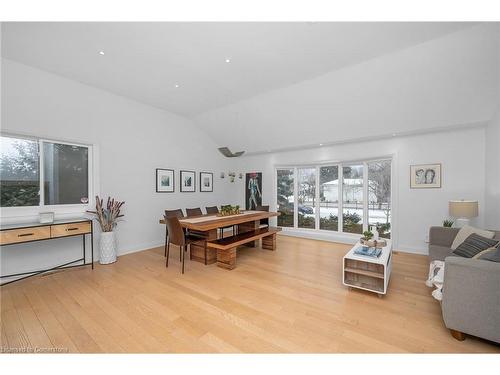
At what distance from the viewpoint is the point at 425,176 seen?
4.16 metres

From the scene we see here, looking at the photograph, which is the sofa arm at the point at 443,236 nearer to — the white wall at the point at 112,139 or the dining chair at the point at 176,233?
the dining chair at the point at 176,233

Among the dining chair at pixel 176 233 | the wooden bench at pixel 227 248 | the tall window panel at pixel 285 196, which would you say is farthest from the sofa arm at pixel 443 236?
the dining chair at pixel 176 233

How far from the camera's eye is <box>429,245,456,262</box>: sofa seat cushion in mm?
2887

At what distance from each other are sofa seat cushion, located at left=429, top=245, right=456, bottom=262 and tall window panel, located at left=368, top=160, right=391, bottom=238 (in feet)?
5.34

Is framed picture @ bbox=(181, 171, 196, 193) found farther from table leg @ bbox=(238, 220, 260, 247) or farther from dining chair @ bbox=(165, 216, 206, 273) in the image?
dining chair @ bbox=(165, 216, 206, 273)

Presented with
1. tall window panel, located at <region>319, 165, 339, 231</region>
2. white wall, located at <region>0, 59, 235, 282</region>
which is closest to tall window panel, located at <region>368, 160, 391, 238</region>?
tall window panel, located at <region>319, 165, 339, 231</region>

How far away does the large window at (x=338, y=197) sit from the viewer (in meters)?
4.81

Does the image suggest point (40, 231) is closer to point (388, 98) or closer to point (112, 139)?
point (112, 139)

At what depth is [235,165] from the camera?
705cm

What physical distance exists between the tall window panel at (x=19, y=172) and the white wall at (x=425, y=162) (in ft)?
19.7

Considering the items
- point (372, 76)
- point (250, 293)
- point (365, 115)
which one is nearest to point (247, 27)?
point (372, 76)

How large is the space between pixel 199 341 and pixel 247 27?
10.3ft

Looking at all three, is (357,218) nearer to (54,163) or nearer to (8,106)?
(54,163)
